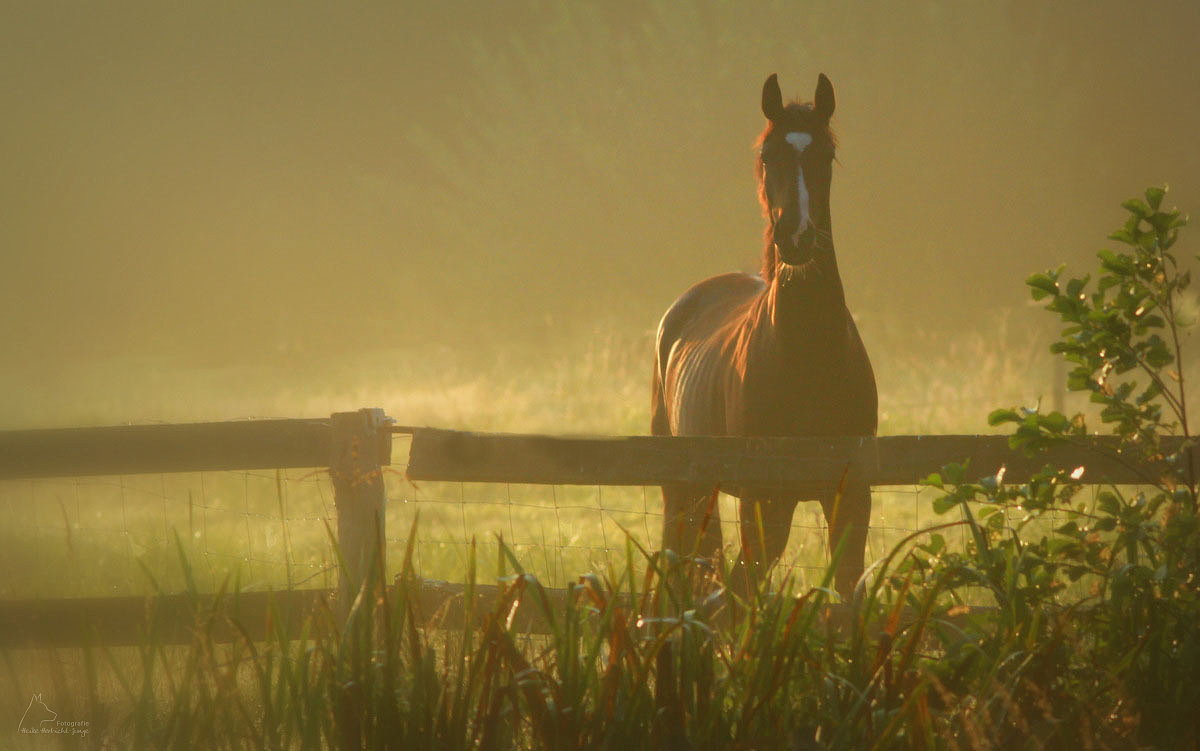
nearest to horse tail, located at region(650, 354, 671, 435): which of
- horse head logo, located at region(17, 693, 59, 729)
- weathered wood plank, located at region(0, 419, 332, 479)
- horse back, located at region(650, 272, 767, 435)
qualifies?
horse back, located at region(650, 272, 767, 435)

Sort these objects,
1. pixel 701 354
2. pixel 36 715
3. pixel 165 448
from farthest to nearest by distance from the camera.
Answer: pixel 701 354 < pixel 165 448 < pixel 36 715

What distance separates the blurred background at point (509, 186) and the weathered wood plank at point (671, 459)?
33.2 ft

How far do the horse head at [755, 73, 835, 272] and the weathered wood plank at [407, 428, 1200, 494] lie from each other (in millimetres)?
937

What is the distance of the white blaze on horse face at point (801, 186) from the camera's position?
16.3ft

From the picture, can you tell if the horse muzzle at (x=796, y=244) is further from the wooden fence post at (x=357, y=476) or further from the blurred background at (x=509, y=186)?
the blurred background at (x=509, y=186)

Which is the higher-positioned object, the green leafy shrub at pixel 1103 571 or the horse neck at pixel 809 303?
the horse neck at pixel 809 303

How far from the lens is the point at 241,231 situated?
3800 cm

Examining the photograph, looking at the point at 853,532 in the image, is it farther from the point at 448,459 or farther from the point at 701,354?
the point at 448,459

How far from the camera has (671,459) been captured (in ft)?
14.9

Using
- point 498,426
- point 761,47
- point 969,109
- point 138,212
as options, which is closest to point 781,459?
point 498,426

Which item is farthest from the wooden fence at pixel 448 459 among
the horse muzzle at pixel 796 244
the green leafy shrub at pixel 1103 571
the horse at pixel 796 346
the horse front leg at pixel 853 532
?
the green leafy shrub at pixel 1103 571

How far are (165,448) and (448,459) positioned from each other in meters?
1.11

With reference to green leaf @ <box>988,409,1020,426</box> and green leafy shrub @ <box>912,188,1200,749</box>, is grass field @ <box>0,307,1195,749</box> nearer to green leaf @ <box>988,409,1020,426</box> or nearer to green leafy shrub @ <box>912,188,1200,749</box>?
green leafy shrub @ <box>912,188,1200,749</box>
